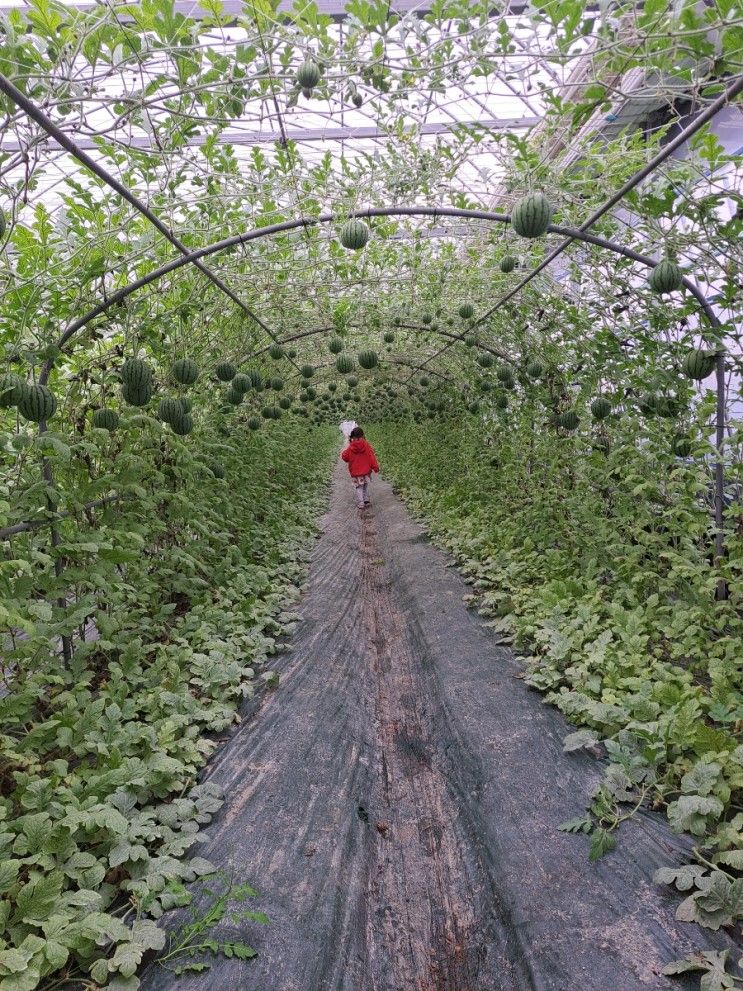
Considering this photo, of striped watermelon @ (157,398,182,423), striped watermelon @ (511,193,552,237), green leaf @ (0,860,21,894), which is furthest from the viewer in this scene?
striped watermelon @ (157,398,182,423)

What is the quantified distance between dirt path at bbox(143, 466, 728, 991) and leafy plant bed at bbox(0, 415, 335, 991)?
0.17 m

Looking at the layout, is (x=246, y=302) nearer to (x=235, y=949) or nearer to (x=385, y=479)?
(x=235, y=949)

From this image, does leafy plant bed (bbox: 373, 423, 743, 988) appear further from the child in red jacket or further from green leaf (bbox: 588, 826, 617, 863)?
the child in red jacket

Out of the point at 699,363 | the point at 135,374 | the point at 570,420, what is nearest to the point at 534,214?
the point at 699,363

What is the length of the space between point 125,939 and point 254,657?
2171mm

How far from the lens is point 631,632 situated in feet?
11.4

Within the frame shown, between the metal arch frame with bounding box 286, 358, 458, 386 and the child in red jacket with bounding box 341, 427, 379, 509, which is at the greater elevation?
the metal arch frame with bounding box 286, 358, 458, 386

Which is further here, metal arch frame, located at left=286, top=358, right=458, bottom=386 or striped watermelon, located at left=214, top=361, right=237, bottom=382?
metal arch frame, located at left=286, top=358, right=458, bottom=386

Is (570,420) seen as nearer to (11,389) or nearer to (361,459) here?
(11,389)

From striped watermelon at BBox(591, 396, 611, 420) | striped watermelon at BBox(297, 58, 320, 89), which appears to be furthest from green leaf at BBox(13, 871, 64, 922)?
striped watermelon at BBox(591, 396, 611, 420)

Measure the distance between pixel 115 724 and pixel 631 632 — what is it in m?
2.70

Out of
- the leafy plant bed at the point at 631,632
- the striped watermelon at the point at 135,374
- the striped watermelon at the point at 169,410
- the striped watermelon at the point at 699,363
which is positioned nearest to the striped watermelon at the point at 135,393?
the striped watermelon at the point at 135,374

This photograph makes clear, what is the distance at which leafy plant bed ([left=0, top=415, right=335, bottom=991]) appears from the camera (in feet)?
6.10

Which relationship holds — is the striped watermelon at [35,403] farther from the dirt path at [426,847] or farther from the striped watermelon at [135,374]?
the dirt path at [426,847]
